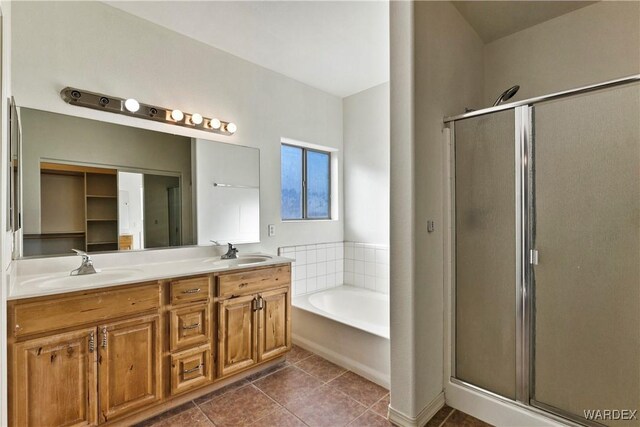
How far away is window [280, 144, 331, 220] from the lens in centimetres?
338

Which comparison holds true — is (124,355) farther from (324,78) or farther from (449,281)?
(324,78)

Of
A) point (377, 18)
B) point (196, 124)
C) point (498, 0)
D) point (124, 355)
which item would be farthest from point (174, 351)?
point (498, 0)

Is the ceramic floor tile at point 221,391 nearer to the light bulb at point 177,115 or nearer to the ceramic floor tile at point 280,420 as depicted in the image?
the ceramic floor tile at point 280,420

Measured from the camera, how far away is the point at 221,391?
2115 millimetres

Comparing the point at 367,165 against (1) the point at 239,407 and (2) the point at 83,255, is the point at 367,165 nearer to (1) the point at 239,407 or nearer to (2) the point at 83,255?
(1) the point at 239,407

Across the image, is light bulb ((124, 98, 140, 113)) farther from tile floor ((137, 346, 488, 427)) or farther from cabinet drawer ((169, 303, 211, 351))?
tile floor ((137, 346, 488, 427))

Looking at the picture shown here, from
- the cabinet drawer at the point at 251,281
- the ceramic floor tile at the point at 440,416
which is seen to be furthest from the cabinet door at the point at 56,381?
the ceramic floor tile at the point at 440,416

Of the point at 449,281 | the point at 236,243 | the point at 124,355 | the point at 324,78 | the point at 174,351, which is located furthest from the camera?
the point at 324,78

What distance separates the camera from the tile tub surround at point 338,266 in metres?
3.22

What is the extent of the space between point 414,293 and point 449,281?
1.36 feet

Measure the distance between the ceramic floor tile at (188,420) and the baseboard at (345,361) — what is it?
1.04 m

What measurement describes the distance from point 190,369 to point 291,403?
679 millimetres

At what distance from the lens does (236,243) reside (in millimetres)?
2732

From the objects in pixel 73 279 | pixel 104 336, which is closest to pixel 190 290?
pixel 104 336
